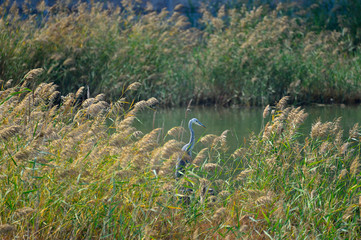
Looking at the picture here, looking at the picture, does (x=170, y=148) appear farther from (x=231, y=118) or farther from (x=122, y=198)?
(x=231, y=118)

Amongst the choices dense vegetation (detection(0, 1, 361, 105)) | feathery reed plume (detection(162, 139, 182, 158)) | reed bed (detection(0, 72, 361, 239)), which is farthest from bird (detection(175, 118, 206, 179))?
dense vegetation (detection(0, 1, 361, 105))

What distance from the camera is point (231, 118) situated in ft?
29.6

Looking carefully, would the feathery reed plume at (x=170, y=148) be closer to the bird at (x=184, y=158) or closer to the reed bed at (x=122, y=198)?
the reed bed at (x=122, y=198)

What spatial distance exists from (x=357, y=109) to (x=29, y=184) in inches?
305

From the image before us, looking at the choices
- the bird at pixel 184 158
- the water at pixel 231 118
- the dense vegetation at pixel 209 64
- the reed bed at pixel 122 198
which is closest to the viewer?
the reed bed at pixel 122 198

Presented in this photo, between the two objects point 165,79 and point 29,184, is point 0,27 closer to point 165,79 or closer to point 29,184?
point 165,79

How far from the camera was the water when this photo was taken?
302 inches

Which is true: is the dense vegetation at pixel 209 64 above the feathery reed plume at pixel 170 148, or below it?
below

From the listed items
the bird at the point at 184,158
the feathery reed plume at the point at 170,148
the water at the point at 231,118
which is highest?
the feathery reed plume at the point at 170,148

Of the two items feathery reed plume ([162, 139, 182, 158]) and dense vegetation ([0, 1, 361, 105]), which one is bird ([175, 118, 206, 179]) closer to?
feathery reed plume ([162, 139, 182, 158])

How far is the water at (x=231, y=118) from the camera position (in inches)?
302

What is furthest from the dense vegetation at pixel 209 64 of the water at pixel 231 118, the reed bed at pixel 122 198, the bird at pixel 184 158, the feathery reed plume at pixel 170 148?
the feathery reed plume at pixel 170 148

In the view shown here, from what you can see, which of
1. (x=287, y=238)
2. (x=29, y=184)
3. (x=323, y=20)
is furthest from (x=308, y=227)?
(x=323, y=20)

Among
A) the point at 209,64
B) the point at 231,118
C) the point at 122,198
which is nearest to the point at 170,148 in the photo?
the point at 122,198
